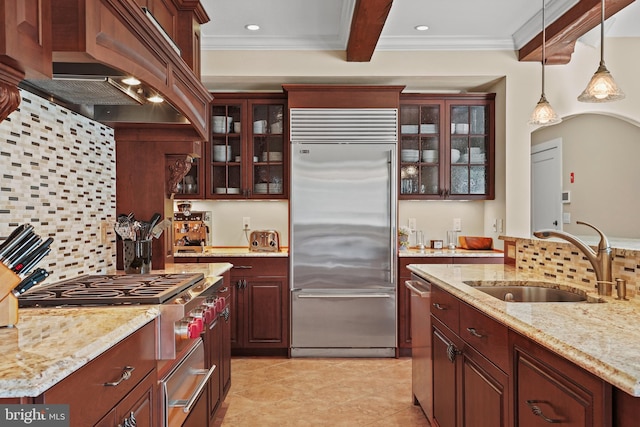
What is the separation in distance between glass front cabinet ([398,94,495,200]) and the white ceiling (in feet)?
1.66

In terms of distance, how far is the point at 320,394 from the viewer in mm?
3232

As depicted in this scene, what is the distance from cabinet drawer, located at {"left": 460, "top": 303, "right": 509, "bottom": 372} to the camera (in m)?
1.64

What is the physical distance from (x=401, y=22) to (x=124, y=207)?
246 centimetres

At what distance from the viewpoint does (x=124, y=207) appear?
9.50 ft

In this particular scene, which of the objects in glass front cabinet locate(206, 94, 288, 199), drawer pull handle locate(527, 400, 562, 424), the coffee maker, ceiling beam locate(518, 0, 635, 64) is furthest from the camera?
glass front cabinet locate(206, 94, 288, 199)

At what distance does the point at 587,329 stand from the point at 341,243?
2734mm

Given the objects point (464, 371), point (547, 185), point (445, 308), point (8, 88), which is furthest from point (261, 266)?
point (547, 185)

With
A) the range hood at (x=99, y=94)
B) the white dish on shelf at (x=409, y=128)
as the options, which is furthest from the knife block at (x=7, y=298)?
the white dish on shelf at (x=409, y=128)

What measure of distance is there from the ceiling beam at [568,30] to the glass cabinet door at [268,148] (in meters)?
2.18

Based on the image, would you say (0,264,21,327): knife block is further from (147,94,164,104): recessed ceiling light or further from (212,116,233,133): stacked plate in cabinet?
(212,116,233,133): stacked plate in cabinet

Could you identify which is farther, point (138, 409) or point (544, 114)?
point (544, 114)

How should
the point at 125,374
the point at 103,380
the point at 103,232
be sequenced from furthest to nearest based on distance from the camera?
the point at 103,232 < the point at 125,374 < the point at 103,380

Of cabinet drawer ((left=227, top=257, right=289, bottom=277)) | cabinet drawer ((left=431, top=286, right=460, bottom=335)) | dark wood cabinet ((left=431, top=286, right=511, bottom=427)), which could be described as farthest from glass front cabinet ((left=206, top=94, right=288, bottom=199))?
dark wood cabinet ((left=431, top=286, right=511, bottom=427))

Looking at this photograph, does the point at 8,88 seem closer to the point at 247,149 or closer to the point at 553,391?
Answer: the point at 553,391
